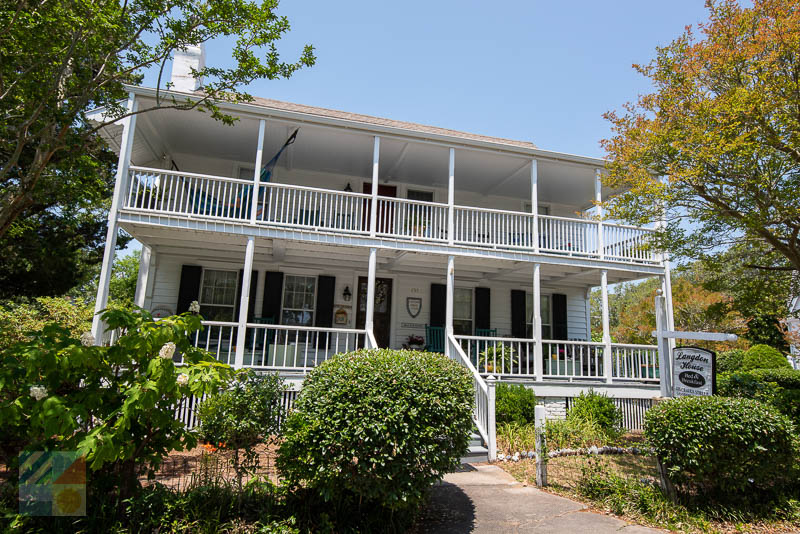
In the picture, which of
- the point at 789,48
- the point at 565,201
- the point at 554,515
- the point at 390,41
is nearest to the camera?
the point at 554,515

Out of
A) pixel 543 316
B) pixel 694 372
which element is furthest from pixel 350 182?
pixel 694 372

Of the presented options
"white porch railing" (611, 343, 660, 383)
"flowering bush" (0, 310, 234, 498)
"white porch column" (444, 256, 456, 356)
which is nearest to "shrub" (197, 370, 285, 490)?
"flowering bush" (0, 310, 234, 498)

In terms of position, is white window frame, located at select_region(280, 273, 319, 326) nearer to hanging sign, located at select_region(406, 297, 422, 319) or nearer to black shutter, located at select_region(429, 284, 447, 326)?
hanging sign, located at select_region(406, 297, 422, 319)

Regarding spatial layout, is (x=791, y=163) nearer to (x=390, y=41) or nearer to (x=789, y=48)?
(x=789, y=48)

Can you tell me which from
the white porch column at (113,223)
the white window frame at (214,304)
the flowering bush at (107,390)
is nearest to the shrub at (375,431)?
the flowering bush at (107,390)

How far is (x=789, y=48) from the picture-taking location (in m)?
6.33

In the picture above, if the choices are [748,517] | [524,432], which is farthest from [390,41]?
[748,517]

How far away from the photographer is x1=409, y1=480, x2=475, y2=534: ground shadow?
4474 millimetres

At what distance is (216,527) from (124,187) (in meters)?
7.49

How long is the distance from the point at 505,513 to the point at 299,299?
28.1 feet

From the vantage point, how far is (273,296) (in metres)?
11.7

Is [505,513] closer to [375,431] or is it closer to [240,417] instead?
[375,431]

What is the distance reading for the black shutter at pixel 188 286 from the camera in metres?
11.3

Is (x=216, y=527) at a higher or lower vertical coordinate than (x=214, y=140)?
lower
